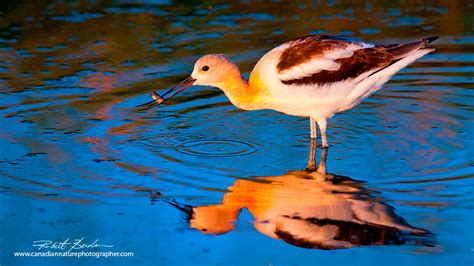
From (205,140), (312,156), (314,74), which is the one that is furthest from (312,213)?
(205,140)

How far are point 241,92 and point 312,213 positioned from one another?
222cm

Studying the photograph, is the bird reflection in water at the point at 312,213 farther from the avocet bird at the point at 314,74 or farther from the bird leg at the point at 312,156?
the avocet bird at the point at 314,74

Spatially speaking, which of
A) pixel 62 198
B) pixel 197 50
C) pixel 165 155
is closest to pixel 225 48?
pixel 197 50

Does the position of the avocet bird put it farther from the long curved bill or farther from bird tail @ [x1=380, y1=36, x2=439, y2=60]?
the long curved bill

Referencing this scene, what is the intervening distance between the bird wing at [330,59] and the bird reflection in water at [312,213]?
1.16 metres

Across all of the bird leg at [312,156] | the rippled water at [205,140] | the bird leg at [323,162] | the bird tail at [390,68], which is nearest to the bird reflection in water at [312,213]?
the rippled water at [205,140]

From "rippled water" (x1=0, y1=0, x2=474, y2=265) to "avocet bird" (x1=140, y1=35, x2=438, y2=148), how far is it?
43 cm

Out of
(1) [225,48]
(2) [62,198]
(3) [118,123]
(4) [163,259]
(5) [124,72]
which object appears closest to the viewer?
(4) [163,259]

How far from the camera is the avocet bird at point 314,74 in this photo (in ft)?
29.0

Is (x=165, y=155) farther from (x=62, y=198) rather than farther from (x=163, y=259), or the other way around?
(x=163, y=259)

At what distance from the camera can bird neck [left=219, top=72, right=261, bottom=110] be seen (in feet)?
29.7

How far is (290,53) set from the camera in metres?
8.88

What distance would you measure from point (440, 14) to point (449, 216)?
7196 millimetres

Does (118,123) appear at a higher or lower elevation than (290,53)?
lower
